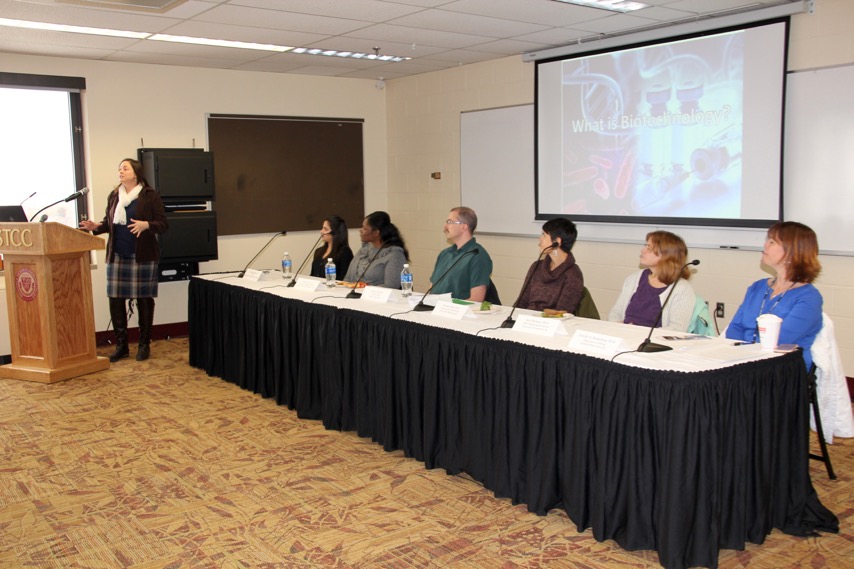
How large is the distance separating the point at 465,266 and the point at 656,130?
7.06ft

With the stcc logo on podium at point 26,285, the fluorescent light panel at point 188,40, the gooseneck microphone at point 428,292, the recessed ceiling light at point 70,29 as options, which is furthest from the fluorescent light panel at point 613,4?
the stcc logo on podium at point 26,285

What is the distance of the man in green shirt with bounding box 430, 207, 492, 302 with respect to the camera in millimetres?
4699

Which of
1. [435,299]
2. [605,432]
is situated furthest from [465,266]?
[605,432]

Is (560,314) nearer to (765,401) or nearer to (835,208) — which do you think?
(765,401)

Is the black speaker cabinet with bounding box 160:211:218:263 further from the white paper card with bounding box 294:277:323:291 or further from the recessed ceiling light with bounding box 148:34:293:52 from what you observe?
the white paper card with bounding box 294:277:323:291

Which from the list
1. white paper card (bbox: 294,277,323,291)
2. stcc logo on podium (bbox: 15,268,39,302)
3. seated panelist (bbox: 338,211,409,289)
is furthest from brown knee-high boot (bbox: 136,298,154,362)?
seated panelist (bbox: 338,211,409,289)

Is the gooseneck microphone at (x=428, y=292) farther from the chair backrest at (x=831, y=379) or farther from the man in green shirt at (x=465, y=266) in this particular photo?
the chair backrest at (x=831, y=379)

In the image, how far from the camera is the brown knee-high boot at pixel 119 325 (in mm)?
6180

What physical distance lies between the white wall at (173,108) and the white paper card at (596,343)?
519 centimetres

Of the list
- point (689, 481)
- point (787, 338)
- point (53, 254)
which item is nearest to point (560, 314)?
point (787, 338)

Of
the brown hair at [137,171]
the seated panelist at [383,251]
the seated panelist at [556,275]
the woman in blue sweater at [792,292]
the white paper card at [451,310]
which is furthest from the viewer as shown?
the brown hair at [137,171]

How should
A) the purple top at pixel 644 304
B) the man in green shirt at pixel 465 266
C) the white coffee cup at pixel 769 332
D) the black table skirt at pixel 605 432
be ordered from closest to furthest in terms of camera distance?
the black table skirt at pixel 605 432
the white coffee cup at pixel 769 332
the purple top at pixel 644 304
the man in green shirt at pixel 465 266

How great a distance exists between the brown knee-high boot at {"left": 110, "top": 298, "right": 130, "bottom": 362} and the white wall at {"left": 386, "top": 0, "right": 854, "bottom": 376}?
10.4 ft

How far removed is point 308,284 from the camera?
5008 millimetres
